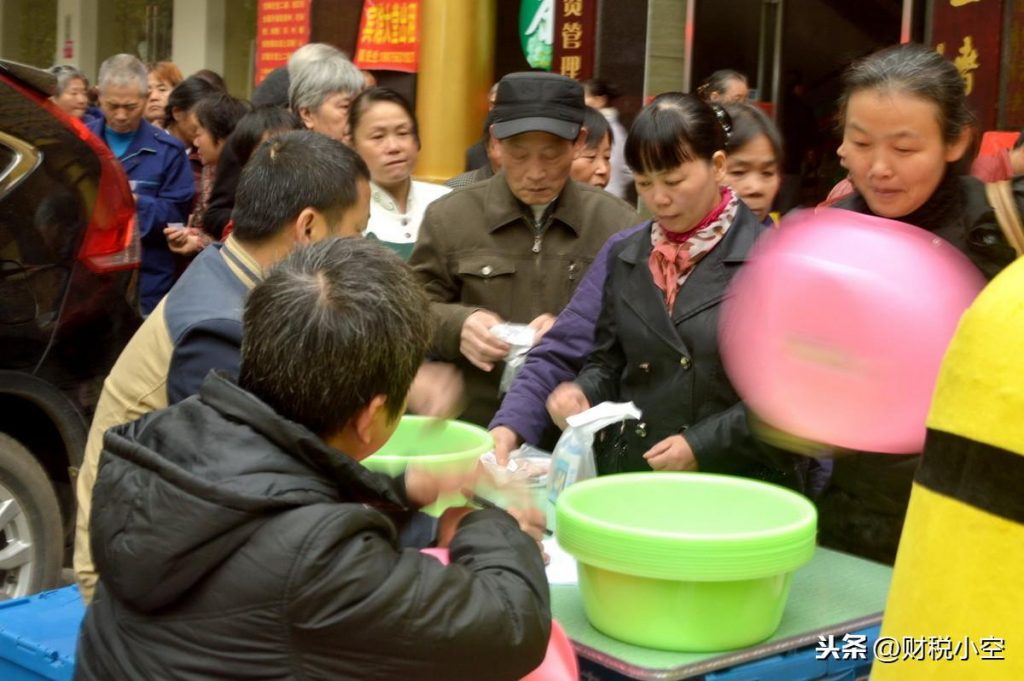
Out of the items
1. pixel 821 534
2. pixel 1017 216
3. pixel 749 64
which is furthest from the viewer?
pixel 749 64

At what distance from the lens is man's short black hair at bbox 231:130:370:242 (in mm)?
2715

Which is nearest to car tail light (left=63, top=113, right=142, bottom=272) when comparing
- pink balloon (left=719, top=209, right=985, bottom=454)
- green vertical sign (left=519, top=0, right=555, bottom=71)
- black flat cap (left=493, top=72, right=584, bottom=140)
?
black flat cap (left=493, top=72, right=584, bottom=140)

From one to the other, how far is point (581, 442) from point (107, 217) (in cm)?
259

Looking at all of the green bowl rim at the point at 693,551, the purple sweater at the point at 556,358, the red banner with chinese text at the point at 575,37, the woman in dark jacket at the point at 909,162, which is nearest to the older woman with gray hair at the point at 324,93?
the purple sweater at the point at 556,358

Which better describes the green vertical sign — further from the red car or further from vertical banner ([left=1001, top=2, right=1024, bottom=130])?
the red car

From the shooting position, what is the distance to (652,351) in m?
2.85

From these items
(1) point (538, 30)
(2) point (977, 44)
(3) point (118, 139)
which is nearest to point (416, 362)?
(2) point (977, 44)

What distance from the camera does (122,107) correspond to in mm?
6922

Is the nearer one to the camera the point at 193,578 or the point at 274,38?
the point at 193,578

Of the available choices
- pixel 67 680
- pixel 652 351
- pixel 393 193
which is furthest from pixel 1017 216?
pixel 393 193

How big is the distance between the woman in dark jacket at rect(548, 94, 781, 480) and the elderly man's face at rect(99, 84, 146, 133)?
15.3ft

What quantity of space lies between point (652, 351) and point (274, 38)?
9.19m

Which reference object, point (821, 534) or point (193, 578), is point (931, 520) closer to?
point (193, 578)

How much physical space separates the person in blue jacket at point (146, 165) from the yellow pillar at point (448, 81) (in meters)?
2.64
